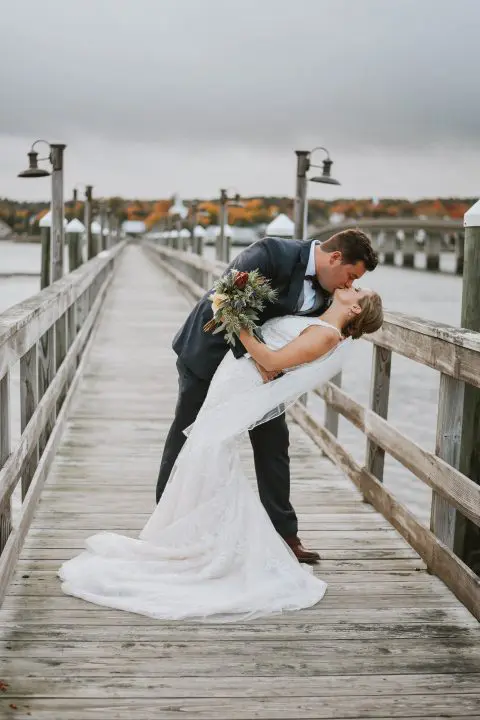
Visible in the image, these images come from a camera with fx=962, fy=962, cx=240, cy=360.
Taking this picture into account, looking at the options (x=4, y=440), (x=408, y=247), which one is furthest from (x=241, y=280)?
(x=408, y=247)

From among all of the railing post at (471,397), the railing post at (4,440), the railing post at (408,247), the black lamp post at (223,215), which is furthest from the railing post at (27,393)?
the railing post at (408,247)

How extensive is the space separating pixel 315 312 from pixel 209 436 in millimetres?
646

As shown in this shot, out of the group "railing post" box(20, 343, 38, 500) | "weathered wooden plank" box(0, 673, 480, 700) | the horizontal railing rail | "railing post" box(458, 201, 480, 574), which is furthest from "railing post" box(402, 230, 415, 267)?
"weathered wooden plank" box(0, 673, 480, 700)

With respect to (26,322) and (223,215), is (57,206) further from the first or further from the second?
(223,215)

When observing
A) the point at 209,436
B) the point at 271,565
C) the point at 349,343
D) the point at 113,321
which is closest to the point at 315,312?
the point at 349,343

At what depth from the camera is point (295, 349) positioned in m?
3.55

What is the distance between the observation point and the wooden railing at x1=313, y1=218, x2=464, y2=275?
66.2 m

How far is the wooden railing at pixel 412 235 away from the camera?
217ft

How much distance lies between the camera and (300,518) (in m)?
4.80

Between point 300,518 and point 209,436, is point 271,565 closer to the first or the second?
point 209,436

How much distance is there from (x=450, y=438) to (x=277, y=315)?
847 millimetres

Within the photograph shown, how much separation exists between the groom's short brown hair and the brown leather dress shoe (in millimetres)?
1228

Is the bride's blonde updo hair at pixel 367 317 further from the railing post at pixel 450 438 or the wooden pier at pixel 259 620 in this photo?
the railing post at pixel 450 438

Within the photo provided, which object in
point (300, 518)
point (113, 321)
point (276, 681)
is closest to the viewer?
point (276, 681)
